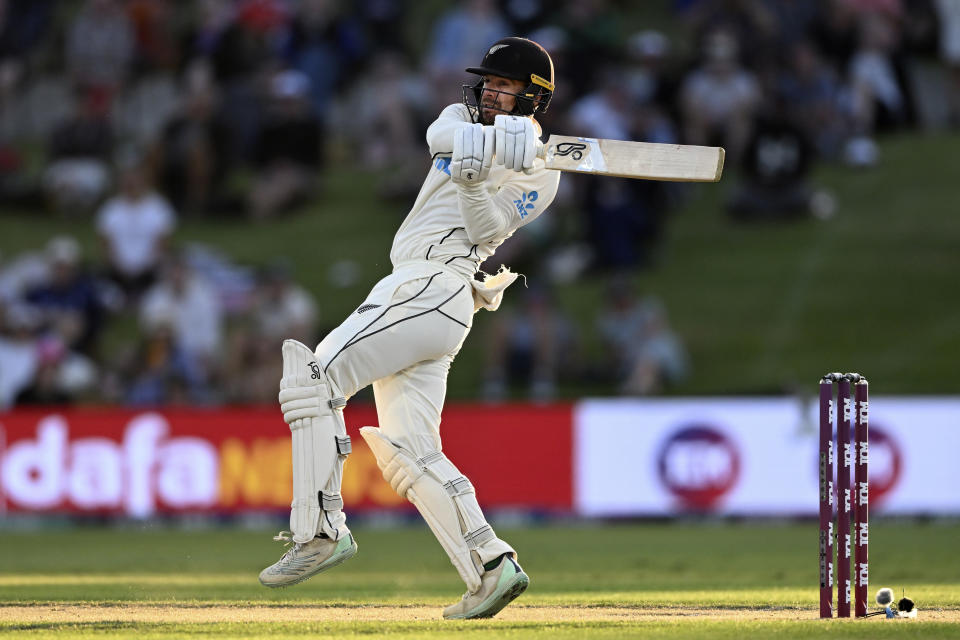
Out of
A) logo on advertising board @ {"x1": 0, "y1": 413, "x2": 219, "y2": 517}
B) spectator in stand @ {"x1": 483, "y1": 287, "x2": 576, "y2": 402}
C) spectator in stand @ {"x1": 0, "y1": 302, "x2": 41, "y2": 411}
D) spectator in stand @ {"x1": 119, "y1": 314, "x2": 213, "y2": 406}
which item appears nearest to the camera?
logo on advertising board @ {"x1": 0, "y1": 413, "x2": 219, "y2": 517}

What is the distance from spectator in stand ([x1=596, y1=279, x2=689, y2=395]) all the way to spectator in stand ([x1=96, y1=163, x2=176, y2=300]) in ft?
15.6

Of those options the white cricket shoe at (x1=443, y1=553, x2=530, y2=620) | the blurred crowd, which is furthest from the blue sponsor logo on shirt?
the blurred crowd

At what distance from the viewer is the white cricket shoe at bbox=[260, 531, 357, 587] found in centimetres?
598

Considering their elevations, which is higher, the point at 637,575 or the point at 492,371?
the point at 492,371

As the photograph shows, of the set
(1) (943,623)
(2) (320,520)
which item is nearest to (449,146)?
(2) (320,520)

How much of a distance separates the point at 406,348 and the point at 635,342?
913 centimetres

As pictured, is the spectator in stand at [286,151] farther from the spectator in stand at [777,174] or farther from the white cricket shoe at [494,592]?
the white cricket shoe at [494,592]

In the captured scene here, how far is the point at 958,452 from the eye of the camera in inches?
525

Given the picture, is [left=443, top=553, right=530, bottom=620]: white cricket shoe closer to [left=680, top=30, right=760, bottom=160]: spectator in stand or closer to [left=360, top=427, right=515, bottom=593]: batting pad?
[left=360, top=427, right=515, bottom=593]: batting pad

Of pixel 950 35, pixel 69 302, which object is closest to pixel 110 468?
pixel 69 302

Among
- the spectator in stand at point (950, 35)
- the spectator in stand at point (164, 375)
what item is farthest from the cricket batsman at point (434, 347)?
the spectator in stand at point (950, 35)

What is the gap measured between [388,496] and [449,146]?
798cm

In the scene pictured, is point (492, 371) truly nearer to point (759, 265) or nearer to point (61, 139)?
point (759, 265)

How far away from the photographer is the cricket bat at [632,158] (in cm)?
599
